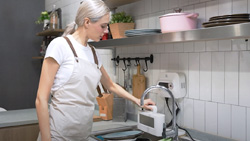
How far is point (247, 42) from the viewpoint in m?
1.41

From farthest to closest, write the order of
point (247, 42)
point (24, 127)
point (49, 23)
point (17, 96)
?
point (17, 96), point (49, 23), point (24, 127), point (247, 42)

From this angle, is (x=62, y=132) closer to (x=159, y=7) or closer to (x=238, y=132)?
(x=238, y=132)

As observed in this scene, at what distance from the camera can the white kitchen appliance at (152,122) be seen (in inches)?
60.7

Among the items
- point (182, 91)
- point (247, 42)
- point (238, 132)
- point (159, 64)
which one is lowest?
point (238, 132)

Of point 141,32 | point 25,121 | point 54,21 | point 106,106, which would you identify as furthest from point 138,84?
point 54,21

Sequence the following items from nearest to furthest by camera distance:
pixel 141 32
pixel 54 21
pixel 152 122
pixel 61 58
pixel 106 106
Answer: pixel 61 58
pixel 152 122
pixel 141 32
pixel 106 106
pixel 54 21

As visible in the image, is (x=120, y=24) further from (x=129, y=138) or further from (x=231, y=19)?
(x=231, y=19)

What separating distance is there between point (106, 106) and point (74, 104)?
78 cm

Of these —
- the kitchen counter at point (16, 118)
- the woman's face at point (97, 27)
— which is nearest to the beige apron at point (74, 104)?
the woman's face at point (97, 27)

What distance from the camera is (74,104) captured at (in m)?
1.49

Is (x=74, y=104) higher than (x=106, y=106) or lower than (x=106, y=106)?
higher

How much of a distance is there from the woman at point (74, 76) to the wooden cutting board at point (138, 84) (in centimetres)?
61

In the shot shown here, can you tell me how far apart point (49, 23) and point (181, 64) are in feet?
7.72

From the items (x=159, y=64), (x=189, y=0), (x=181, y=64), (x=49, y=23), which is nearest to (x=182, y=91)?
(x=181, y=64)
